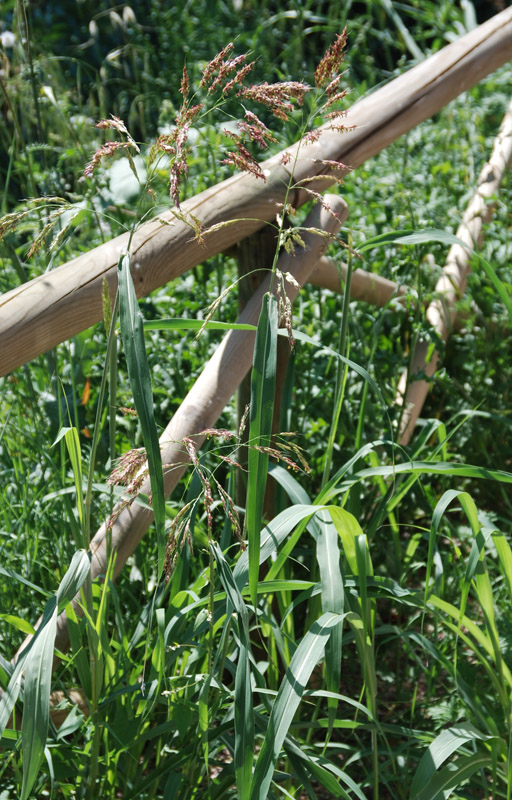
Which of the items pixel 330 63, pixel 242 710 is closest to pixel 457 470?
pixel 242 710

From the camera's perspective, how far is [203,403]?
4.82 ft

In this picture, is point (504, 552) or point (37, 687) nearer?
point (37, 687)

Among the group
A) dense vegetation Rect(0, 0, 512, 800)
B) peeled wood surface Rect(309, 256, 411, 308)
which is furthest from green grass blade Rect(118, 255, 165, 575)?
peeled wood surface Rect(309, 256, 411, 308)

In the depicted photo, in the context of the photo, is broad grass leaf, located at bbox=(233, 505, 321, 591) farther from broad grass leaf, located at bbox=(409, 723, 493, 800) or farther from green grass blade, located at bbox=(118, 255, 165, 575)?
broad grass leaf, located at bbox=(409, 723, 493, 800)

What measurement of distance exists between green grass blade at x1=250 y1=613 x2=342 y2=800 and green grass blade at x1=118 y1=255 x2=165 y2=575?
277mm

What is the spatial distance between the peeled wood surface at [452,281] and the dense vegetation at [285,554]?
0.05 m

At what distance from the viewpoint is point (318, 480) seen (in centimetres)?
214

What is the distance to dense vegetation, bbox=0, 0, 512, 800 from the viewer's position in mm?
1150

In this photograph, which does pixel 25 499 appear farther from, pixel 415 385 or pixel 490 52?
pixel 490 52

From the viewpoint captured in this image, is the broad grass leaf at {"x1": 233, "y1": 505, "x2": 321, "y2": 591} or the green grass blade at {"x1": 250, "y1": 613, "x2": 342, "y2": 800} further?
the broad grass leaf at {"x1": 233, "y1": 505, "x2": 321, "y2": 591}

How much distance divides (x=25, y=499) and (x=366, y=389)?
2.35 feet

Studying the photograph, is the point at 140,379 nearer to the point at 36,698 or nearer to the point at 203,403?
the point at 36,698

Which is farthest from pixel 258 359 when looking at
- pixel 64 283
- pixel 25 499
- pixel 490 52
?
pixel 490 52

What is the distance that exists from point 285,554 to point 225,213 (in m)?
0.60
